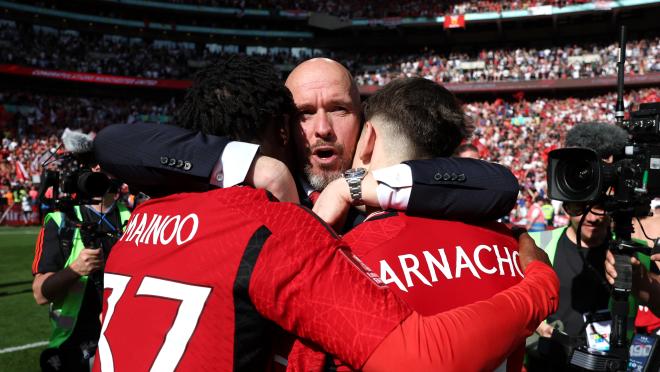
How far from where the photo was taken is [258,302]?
4.31 ft

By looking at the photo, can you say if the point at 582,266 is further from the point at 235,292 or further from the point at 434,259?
the point at 235,292

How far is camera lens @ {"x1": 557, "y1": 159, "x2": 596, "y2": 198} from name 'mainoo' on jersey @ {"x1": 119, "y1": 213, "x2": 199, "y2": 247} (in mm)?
2053

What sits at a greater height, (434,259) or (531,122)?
(434,259)

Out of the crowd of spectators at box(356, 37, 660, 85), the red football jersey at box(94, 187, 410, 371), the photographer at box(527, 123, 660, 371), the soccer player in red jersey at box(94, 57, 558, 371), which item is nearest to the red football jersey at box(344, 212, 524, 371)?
the soccer player in red jersey at box(94, 57, 558, 371)

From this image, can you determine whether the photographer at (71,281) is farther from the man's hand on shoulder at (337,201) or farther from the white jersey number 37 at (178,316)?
the white jersey number 37 at (178,316)

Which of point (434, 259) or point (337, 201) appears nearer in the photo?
point (434, 259)

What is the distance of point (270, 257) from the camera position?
1322 mm

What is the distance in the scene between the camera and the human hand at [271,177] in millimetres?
1610

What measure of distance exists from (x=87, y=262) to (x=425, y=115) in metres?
2.75

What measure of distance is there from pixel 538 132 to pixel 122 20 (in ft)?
93.8

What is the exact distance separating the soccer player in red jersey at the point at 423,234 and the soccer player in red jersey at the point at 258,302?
0.13 m

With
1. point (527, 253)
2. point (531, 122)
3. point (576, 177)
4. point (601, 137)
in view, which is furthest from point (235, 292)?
point (531, 122)

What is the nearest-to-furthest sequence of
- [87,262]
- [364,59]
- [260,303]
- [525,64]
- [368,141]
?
[260,303]
[368,141]
[87,262]
[525,64]
[364,59]

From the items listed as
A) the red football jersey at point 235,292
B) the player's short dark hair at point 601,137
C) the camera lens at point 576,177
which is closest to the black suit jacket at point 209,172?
the red football jersey at point 235,292
